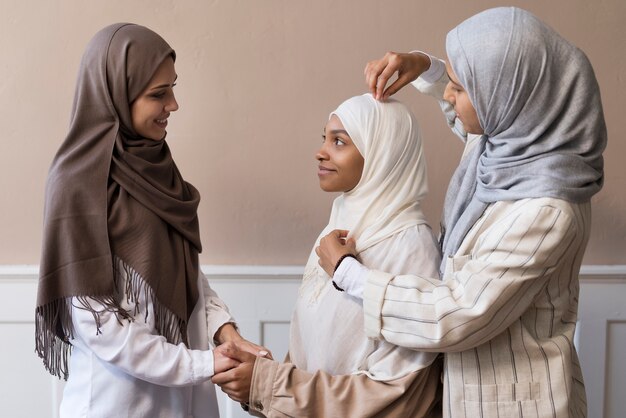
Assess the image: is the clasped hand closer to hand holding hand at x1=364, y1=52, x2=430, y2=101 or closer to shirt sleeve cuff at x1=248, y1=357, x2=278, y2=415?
shirt sleeve cuff at x1=248, y1=357, x2=278, y2=415

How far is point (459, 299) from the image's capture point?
1.50 metres

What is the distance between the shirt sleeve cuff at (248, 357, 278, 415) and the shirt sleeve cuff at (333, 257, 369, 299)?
0.27 m

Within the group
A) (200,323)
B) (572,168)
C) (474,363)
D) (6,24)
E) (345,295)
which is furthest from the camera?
(6,24)

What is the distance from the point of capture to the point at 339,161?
1.77 metres

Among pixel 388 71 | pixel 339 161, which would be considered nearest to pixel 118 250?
pixel 339 161

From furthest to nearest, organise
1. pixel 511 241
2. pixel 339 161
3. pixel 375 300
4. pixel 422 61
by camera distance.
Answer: pixel 422 61 → pixel 339 161 → pixel 375 300 → pixel 511 241

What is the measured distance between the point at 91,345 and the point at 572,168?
3.77 feet

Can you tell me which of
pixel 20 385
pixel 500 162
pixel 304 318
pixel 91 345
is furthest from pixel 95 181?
pixel 20 385

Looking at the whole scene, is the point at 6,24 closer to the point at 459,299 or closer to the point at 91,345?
the point at 91,345

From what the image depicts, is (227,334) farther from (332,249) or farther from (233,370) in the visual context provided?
(332,249)

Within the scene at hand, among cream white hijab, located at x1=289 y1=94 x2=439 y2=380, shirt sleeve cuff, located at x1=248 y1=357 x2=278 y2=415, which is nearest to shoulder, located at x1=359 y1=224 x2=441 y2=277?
cream white hijab, located at x1=289 y1=94 x2=439 y2=380

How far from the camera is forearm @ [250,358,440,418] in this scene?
1.61 metres

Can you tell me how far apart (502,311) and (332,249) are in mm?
436

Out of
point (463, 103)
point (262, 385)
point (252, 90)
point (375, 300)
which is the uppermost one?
point (463, 103)
